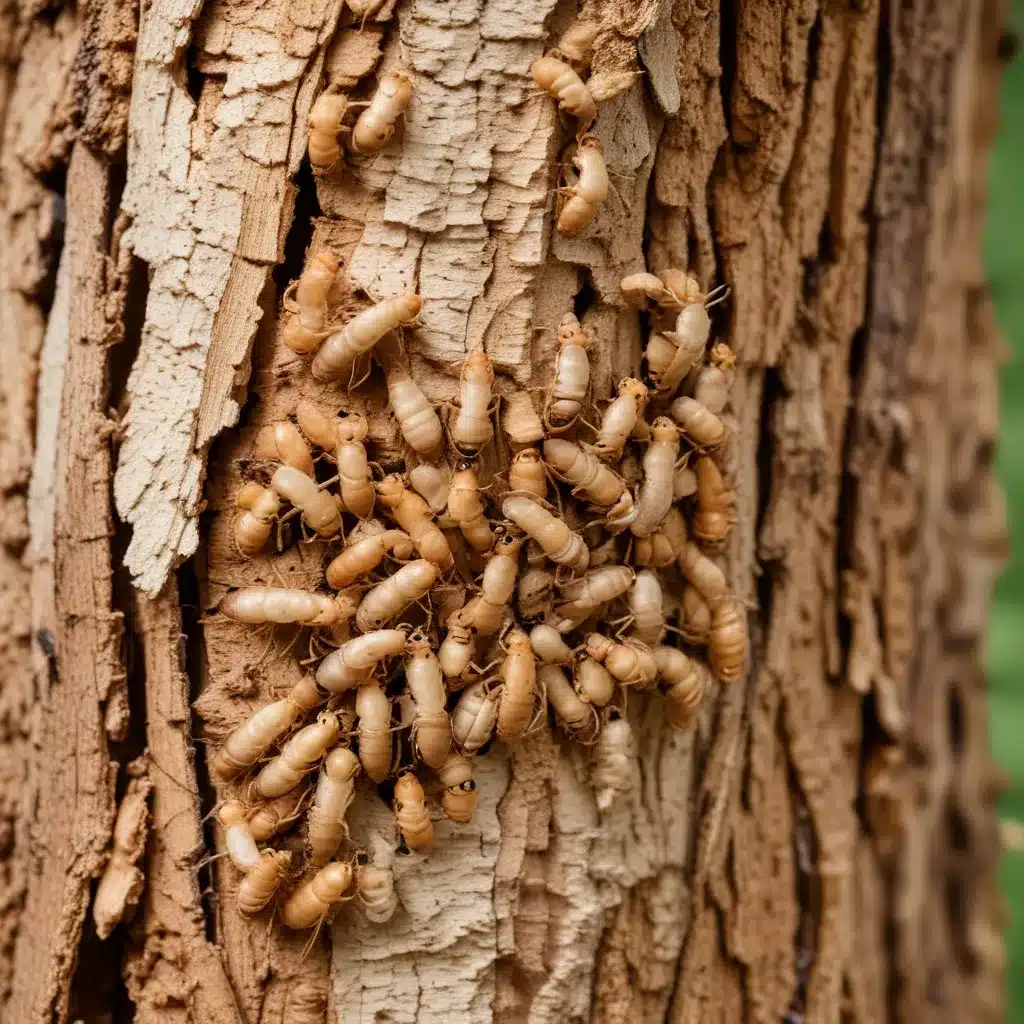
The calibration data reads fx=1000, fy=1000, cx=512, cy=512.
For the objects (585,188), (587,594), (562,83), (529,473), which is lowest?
(587,594)

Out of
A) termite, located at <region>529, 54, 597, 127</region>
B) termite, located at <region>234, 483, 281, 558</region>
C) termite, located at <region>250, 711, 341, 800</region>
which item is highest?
termite, located at <region>529, 54, 597, 127</region>

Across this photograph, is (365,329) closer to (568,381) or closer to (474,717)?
(568,381)

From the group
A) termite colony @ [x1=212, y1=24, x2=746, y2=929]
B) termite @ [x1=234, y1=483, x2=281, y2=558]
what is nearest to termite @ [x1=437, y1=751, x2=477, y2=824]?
termite colony @ [x1=212, y1=24, x2=746, y2=929]

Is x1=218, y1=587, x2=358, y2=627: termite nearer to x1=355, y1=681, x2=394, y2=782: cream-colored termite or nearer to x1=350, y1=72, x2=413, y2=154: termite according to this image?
x1=355, y1=681, x2=394, y2=782: cream-colored termite

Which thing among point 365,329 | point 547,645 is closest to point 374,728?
point 547,645

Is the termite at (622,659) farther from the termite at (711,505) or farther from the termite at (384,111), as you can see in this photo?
the termite at (384,111)

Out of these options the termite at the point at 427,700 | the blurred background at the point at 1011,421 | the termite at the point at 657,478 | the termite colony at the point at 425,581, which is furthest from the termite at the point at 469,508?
the blurred background at the point at 1011,421

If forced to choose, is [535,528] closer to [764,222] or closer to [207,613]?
[207,613]
